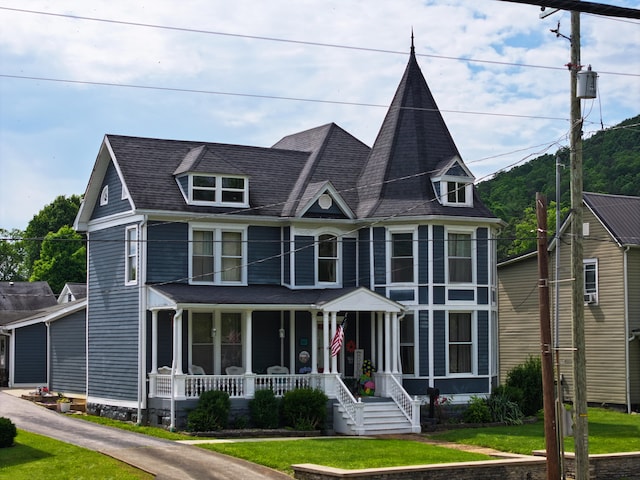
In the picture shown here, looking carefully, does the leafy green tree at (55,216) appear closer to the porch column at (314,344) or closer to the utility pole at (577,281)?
the porch column at (314,344)

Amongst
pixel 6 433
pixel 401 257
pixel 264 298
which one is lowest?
pixel 6 433

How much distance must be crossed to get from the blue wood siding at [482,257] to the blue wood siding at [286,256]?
20.5 feet

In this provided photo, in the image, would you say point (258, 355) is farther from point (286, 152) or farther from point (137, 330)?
point (286, 152)

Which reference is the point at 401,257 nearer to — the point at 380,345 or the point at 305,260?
the point at 380,345

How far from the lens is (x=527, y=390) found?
34125 millimetres

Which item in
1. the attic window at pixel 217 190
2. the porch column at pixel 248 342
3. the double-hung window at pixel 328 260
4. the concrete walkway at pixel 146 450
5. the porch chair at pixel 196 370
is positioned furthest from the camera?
the double-hung window at pixel 328 260

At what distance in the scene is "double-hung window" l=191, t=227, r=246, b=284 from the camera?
106 ft

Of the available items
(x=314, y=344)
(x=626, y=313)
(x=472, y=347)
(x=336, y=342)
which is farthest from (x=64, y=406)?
(x=626, y=313)

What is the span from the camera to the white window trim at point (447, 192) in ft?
111

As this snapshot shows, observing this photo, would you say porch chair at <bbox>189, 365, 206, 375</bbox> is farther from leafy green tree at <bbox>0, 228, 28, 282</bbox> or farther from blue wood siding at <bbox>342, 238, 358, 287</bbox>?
leafy green tree at <bbox>0, 228, 28, 282</bbox>

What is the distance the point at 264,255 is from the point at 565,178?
39821mm

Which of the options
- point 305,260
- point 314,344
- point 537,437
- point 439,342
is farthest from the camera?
point 305,260

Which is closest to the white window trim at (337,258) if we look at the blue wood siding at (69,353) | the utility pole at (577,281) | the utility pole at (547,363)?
the blue wood siding at (69,353)

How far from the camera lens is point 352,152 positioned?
37125mm
